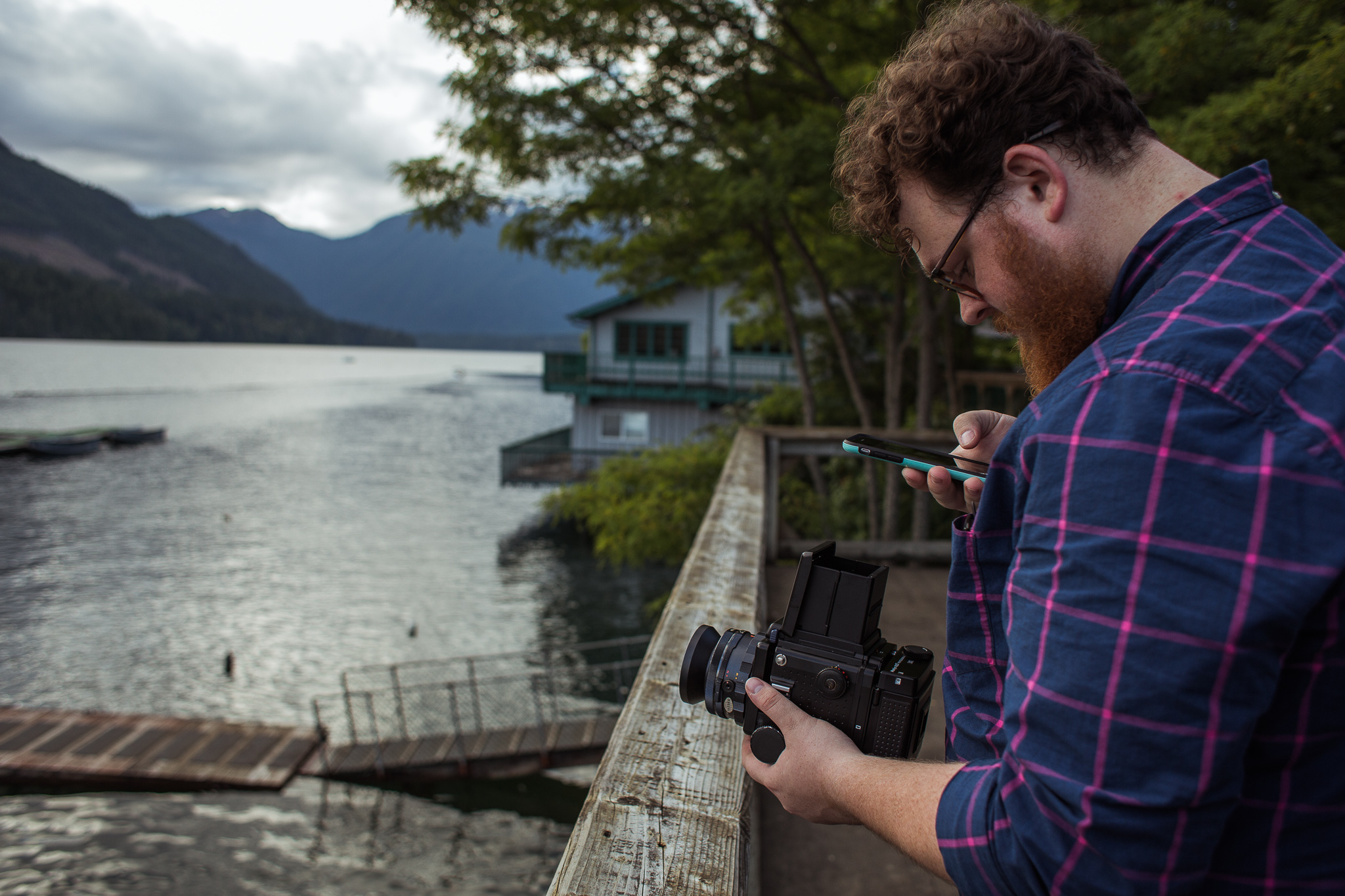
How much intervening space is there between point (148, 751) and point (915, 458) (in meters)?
18.2

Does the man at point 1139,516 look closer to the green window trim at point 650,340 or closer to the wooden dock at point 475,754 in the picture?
the wooden dock at point 475,754

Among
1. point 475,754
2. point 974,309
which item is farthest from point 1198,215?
point 475,754

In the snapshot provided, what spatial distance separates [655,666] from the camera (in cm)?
197

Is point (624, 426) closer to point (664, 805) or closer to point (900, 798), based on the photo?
point (664, 805)

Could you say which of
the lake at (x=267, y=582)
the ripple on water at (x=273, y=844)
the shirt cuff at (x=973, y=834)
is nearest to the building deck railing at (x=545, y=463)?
the lake at (x=267, y=582)

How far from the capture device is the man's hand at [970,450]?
1332mm

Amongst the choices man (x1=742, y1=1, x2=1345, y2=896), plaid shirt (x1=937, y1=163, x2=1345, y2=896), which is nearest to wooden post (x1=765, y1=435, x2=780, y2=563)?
man (x1=742, y1=1, x2=1345, y2=896)

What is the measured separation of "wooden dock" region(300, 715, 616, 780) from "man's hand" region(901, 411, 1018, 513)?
40.4 feet

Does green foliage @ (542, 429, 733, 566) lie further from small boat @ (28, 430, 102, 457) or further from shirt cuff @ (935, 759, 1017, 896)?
small boat @ (28, 430, 102, 457)

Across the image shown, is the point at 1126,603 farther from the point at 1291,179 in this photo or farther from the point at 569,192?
the point at 569,192

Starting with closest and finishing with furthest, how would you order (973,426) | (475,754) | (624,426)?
(973,426)
(475,754)
(624,426)

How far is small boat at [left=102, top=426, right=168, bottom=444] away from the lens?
2084 inches

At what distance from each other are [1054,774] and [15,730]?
21.2m

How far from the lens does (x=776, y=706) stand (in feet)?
3.72
